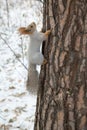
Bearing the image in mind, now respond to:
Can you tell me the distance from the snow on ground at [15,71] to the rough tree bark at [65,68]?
1.66 m

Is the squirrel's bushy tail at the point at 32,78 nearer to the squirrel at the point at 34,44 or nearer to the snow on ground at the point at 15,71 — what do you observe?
the squirrel at the point at 34,44

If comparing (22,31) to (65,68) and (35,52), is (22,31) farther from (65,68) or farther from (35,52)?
(65,68)

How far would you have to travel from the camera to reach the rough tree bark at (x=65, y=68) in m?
1.62

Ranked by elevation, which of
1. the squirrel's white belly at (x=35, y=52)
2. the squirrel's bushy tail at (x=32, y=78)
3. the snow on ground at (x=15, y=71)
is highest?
the squirrel's white belly at (x=35, y=52)

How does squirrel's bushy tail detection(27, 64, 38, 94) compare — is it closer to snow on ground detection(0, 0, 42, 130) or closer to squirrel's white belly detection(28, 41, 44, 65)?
squirrel's white belly detection(28, 41, 44, 65)

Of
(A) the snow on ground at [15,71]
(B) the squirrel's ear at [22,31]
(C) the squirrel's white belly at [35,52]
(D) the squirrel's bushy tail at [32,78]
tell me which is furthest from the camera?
(A) the snow on ground at [15,71]

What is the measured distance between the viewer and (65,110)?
1823 mm

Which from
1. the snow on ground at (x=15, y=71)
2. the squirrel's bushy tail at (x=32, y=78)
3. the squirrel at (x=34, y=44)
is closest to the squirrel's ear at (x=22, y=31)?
the squirrel at (x=34, y=44)

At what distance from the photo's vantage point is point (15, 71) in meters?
4.93

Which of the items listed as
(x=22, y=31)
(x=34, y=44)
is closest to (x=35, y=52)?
(x=34, y=44)

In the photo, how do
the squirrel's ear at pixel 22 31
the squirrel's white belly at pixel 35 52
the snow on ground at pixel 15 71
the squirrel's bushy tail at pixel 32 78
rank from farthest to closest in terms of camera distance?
the snow on ground at pixel 15 71 → the squirrel's bushy tail at pixel 32 78 → the squirrel's white belly at pixel 35 52 → the squirrel's ear at pixel 22 31

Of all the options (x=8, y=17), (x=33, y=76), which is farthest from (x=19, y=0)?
(x=33, y=76)

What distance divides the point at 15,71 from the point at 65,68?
3.24 m

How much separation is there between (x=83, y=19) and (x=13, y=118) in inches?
92.6
